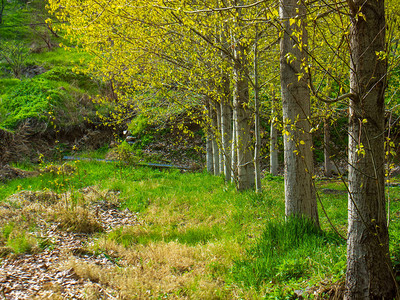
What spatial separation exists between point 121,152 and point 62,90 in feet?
22.8

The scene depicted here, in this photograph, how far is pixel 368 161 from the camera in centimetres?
254

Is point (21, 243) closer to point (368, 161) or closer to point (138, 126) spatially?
point (368, 161)

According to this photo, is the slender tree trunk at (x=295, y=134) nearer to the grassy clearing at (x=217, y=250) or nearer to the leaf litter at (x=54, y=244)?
the grassy clearing at (x=217, y=250)

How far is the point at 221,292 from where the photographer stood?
355 centimetres

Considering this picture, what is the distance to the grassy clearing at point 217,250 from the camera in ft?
11.1

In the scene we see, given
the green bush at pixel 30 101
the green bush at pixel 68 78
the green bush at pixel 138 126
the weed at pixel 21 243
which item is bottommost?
the weed at pixel 21 243

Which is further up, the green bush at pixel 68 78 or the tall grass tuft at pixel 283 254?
the green bush at pixel 68 78

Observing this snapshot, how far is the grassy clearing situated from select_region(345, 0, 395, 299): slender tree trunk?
37 centimetres

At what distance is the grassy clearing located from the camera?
133 inches

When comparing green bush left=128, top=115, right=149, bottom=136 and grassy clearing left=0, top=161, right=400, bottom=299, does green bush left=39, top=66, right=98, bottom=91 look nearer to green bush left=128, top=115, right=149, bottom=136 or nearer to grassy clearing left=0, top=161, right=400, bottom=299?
green bush left=128, top=115, right=149, bottom=136

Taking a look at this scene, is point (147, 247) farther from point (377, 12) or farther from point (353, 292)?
point (377, 12)

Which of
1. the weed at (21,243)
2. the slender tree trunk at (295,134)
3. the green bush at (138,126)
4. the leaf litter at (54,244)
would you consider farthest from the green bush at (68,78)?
the slender tree trunk at (295,134)

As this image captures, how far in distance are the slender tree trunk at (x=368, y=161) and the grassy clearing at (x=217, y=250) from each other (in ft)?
1.22

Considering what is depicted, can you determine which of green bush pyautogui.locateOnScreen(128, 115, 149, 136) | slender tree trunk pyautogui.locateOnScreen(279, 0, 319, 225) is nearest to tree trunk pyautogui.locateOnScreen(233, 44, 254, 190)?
slender tree trunk pyautogui.locateOnScreen(279, 0, 319, 225)
